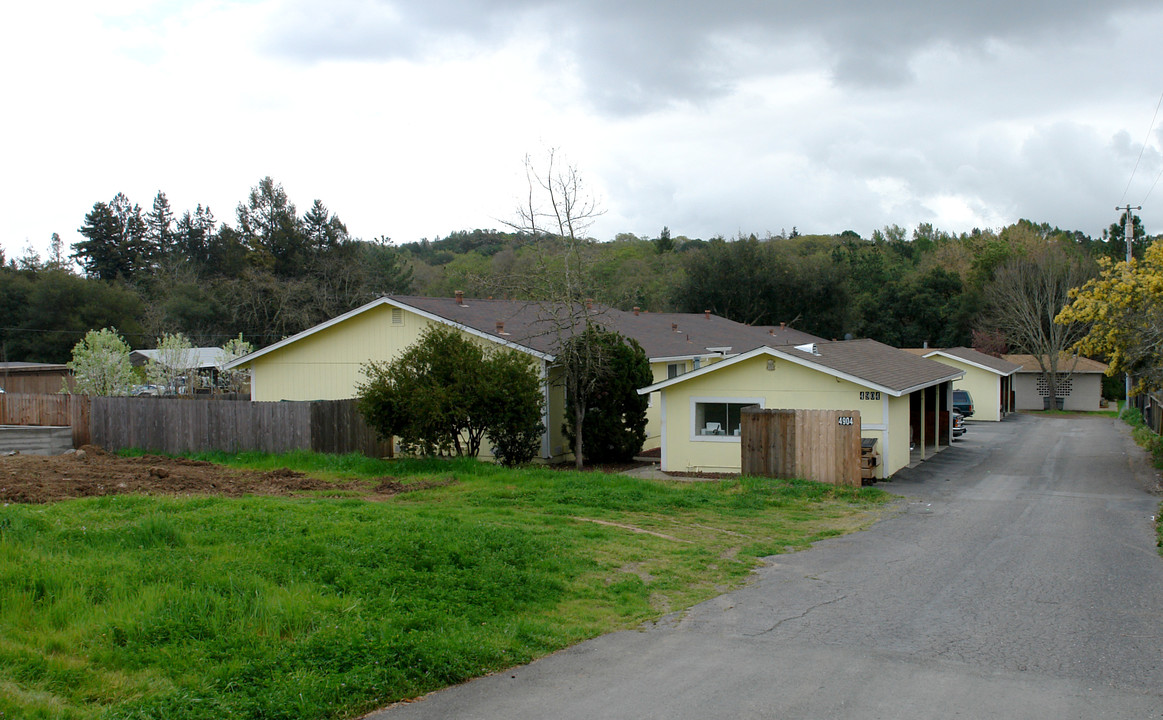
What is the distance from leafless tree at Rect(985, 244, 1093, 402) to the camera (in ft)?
170

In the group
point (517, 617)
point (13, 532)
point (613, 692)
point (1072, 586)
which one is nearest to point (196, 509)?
point (13, 532)

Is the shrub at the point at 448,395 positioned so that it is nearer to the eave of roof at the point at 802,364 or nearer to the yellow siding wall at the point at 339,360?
the eave of roof at the point at 802,364


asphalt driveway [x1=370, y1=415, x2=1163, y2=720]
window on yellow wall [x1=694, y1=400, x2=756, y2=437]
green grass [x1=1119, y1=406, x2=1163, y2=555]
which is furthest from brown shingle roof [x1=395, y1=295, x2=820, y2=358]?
green grass [x1=1119, y1=406, x2=1163, y2=555]

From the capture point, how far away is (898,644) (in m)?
7.92

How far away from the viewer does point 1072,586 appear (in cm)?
1038

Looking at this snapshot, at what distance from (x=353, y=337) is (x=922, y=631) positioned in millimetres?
20668

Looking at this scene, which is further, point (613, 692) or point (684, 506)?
point (684, 506)

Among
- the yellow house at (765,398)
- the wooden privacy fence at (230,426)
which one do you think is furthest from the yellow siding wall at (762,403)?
the wooden privacy fence at (230,426)

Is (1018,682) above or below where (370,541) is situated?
below

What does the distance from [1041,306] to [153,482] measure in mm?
52949

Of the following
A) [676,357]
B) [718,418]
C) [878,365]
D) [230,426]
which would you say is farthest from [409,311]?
[878,365]

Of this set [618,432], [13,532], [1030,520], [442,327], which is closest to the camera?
[13,532]

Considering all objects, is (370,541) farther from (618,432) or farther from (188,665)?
(618,432)

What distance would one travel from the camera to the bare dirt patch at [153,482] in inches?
580
